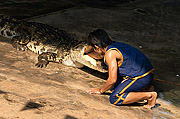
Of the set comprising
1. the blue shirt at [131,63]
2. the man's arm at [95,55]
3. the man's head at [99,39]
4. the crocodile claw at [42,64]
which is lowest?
the crocodile claw at [42,64]

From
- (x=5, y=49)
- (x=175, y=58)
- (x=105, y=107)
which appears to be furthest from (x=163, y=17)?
(x=105, y=107)

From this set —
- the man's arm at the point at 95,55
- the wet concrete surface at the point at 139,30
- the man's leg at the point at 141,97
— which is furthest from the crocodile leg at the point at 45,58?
the man's leg at the point at 141,97

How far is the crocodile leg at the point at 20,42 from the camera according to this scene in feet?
17.7

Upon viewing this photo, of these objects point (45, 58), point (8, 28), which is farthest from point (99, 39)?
point (8, 28)

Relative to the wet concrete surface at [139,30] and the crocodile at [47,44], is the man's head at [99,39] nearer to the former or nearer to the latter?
the wet concrete surface at [139,30]

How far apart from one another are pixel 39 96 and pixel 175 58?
3694 millimetres

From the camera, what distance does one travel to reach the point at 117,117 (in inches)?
127

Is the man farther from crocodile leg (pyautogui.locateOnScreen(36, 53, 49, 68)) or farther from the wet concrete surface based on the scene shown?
crocodile leg (pyautogui.locateOnScreen(36, 53, 49, 68))

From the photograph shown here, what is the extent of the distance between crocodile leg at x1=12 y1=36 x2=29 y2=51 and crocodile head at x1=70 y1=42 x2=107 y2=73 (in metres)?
1.10

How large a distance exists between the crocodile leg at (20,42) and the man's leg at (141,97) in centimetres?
283

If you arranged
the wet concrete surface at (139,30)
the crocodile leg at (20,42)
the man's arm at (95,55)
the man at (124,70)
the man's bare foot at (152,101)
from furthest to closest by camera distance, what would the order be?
the crocodile leg at (20,42) → the man's arm at (95,55) → the wet concrete surface at (139,30) → the man's bare foot at (152,101) → the man at (124,70)

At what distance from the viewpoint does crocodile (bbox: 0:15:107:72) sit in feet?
15.9

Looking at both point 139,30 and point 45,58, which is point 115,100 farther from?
point 139,30

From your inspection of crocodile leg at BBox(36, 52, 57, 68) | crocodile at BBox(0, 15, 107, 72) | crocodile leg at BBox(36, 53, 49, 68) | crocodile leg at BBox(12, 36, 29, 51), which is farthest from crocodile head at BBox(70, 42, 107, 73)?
crocodile leg at BBox(12, 36, 29, 51)
